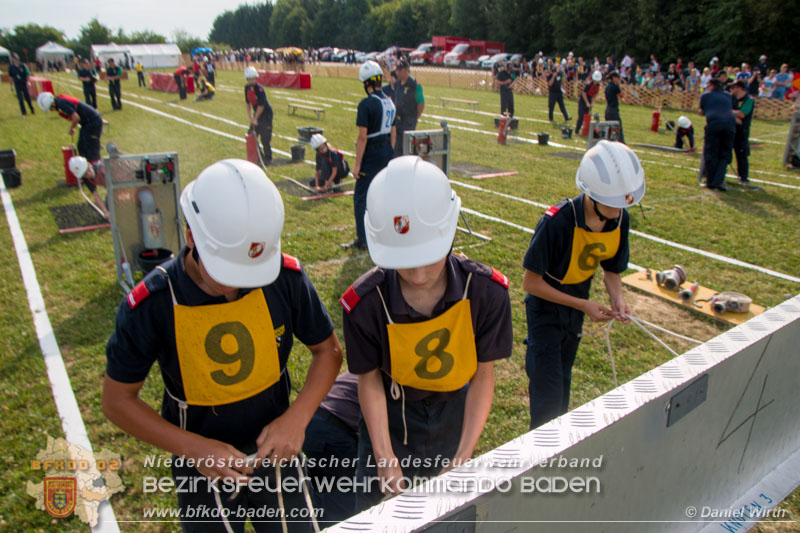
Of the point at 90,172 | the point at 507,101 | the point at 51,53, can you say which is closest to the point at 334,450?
the point at 90,172

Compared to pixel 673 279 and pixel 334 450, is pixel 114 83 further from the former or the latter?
pixel 334 450

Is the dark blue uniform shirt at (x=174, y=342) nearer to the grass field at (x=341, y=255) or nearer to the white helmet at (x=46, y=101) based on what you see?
the grass field at (x=341, y=255)

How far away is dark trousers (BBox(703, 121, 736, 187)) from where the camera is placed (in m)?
11.2

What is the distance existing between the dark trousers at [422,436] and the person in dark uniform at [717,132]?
11196mm

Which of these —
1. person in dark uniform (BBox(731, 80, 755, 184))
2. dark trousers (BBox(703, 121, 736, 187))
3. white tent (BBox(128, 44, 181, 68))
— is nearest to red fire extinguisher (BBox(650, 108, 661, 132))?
person in dark uniform (BBox(731, 80, 755, 184))

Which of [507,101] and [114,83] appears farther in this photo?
[114,83]

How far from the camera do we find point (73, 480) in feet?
12.5

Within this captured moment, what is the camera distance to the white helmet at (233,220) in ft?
6.22

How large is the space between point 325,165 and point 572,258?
846 cm

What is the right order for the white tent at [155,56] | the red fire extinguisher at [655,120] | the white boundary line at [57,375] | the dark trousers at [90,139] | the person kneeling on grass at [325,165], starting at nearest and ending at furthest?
the white boundary line at [57,375], the dark trousers at [90,139], the person kneeling on grass at [325,165], the red fire extinguisher at [655,120], the white tent at [155,56]

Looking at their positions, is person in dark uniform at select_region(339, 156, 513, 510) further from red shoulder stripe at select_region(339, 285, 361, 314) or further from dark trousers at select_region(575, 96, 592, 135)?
dark trousers at select_region(575, 96, 592, 135)

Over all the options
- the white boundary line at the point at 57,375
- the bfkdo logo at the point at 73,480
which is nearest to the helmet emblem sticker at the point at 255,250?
the white boundary line at the point at 57,375

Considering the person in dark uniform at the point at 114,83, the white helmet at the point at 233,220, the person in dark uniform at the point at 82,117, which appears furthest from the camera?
the person in dark uniform at the point at 114,83

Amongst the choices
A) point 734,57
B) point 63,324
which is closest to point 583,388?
point 63,324
